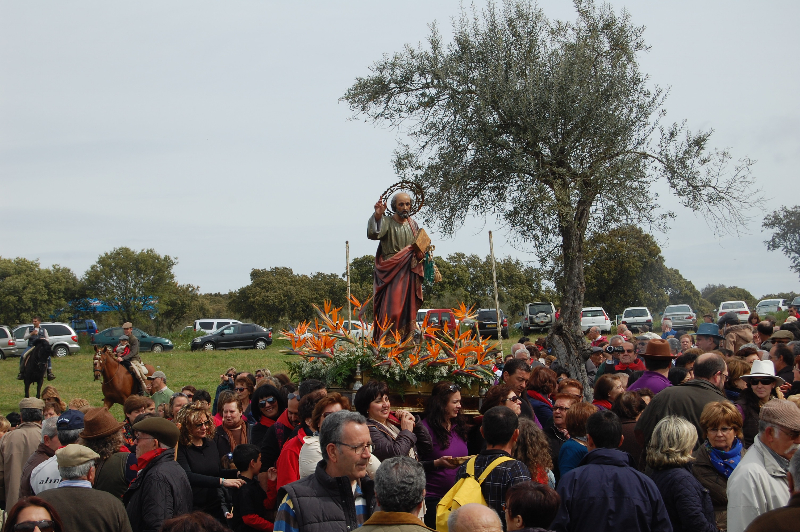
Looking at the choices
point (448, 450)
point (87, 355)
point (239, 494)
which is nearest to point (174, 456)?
point (239, 494)

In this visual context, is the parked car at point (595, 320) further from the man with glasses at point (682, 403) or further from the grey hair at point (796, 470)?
the grey hair at point (796, 470)

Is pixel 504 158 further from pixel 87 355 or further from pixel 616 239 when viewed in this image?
pixel 616 239

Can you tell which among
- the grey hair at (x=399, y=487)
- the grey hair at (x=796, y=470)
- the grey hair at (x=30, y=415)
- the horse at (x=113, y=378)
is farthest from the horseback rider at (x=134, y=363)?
the grey hair at (x=796, y=470)

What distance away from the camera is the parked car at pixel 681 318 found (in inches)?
1158

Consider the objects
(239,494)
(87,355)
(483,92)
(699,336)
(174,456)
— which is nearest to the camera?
(174,456)

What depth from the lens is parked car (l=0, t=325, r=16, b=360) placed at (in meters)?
28.9

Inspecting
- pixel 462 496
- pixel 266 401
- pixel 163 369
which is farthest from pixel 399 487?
pixel 163 369

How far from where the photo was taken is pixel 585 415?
5.57 m

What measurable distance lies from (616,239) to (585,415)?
132ft

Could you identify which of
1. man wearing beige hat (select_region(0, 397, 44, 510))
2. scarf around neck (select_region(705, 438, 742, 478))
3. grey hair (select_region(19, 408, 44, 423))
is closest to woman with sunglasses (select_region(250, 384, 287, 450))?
man wearing beige hat (select_region(0, 397, 44, 510))

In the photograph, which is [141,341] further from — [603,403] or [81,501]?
[81,501]

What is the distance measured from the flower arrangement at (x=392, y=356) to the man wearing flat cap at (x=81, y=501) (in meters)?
3.06

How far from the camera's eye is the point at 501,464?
14.7 feet

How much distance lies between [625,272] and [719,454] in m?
42.3
